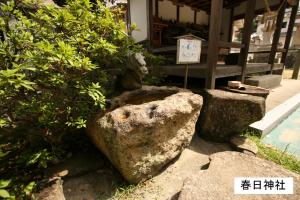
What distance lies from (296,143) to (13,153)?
5.93 meters

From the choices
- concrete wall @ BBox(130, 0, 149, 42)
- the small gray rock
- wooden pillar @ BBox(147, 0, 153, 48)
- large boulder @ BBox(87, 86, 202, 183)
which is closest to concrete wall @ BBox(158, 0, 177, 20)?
concrete wall @ BBox(130, 0, 149, 42)

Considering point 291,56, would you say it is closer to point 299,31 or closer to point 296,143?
point 299,31

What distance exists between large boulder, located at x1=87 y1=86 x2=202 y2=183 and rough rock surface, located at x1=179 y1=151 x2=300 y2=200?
27.8 inches

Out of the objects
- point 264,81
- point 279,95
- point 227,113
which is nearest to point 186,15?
point 264,81

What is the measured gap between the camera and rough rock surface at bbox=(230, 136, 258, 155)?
3.57 metres

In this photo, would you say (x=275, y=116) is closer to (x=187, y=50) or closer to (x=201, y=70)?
(x=201, y=70)

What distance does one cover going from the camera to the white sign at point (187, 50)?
3779 mm

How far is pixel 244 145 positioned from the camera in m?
3.73

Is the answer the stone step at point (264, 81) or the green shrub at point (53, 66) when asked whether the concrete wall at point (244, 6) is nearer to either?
the stone step at point (264, 81)

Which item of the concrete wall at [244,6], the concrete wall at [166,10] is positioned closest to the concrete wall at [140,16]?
the concrete wall at [166,10]

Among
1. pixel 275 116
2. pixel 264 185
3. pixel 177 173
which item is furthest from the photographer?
pixel 275 116

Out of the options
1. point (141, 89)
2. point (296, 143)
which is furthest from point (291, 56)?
point (141, 89)

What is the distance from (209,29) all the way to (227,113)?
7.24 ft

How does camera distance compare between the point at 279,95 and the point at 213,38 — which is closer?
the point at 213,38
